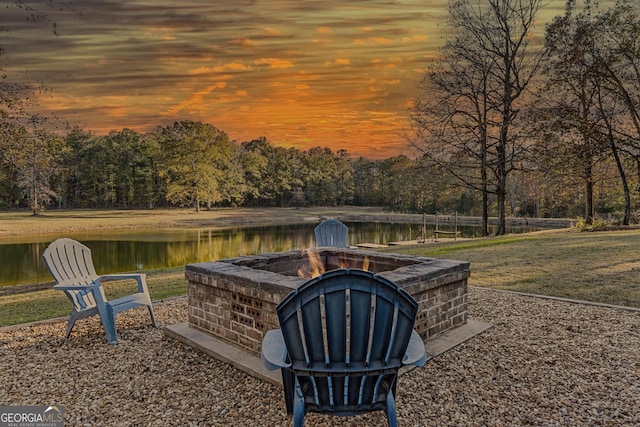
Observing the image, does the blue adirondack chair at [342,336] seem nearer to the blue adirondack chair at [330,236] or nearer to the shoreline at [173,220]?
the blue adirondack chair at [330,236]

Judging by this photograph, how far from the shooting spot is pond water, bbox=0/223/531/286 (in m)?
13.5

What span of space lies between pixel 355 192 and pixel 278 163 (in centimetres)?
1011

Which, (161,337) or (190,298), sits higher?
(190,298)

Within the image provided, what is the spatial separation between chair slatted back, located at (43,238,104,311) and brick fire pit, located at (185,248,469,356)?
3.47ft

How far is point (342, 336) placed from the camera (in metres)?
1.92

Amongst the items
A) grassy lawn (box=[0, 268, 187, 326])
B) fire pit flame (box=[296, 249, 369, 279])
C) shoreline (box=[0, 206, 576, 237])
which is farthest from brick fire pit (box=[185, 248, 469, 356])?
shoreline (box=[0, 206, 576, 237])

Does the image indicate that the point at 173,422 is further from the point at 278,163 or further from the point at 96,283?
the point at 278,163

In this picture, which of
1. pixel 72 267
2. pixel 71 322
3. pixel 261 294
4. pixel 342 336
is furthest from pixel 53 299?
pixel 342 336

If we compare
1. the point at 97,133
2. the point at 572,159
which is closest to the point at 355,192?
the point at 97,133

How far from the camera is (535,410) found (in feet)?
8.75

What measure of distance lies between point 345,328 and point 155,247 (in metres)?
18.7

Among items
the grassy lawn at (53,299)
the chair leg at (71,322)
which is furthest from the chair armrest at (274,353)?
the grassy lawn at (53,299)

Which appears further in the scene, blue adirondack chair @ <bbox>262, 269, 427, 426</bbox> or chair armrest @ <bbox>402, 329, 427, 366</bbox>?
chair armrest @ <bbox>402, 329, 427, 366</bbox>

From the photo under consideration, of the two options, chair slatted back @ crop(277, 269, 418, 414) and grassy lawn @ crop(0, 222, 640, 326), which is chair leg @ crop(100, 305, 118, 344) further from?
chair slatted back @ crop(277, 269, 418, 414)
